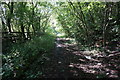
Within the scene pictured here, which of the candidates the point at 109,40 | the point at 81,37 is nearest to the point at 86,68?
the point at 109,40

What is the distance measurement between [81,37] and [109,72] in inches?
242

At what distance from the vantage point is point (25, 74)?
3.85 meters

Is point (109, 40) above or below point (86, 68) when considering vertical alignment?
above

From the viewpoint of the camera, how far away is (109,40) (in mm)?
7121

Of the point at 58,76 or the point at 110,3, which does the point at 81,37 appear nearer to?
the point at 110,3

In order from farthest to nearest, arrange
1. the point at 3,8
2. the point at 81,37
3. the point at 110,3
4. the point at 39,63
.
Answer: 1. the point at 81,37
2. the point at 3,8
3. the point at 110,3
4. the point at 39,63

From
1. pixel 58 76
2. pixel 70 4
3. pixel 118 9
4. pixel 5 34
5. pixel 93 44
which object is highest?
pixel 70 4

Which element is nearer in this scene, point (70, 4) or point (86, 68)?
point (86, 68)

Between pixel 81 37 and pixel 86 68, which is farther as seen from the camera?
pixel 81 37

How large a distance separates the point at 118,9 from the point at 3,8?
28.9ft

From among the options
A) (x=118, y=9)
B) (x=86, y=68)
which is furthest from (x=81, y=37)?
(x=86, y=68)

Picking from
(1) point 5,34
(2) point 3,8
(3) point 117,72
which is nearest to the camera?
(3) point 117,72

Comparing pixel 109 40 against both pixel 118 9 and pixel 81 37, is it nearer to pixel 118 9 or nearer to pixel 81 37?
Answer: pixel 118 9

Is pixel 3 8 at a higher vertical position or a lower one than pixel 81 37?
higher
